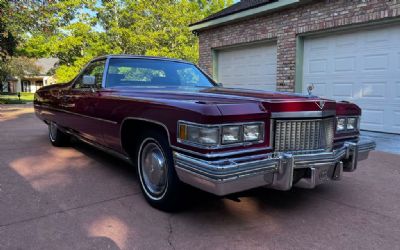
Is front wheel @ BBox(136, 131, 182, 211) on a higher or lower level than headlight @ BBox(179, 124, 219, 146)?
lower

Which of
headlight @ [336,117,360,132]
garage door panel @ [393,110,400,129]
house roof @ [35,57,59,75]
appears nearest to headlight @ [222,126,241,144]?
headlight @ [336,117,360,132]

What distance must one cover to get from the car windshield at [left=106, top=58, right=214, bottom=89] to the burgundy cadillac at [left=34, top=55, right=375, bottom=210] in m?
0.03

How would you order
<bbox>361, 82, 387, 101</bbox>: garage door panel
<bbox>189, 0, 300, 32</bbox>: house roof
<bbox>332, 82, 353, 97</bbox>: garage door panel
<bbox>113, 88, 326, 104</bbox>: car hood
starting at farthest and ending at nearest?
<bbox>189, 0, 300, 32</bbox>: house roof, <bbox>332, 82, 353, 97</bbox>: garage door panel, <bbox>361, 82, 387, 101</bbox>: garage door panel, <bbox>113, 88, 326, 104</bbox>: car hood

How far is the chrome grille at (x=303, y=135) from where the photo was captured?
2771mm

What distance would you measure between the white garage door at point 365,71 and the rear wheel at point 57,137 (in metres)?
6.02

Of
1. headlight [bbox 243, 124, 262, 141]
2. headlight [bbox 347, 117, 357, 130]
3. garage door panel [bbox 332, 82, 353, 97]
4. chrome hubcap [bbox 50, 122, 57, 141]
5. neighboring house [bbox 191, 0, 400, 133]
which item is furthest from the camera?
garage door panel [bbox 332, 82, 353, 97]

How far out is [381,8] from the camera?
6.87 metres

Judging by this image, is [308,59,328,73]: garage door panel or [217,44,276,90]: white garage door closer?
[308,59,328,73]: garage door panel

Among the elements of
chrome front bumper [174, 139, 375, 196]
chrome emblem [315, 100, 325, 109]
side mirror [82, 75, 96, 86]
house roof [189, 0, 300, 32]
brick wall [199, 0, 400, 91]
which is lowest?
chrome front bumper [174, 139, 375, 196]

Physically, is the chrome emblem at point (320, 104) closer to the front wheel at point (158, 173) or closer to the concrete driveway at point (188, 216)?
the concrete driveway at point (188, 216)

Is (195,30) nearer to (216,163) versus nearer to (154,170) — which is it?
(154,170)

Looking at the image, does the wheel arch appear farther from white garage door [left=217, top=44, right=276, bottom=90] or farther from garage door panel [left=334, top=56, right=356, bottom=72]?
white garage door [left=217, top=44, right=276, bottom=90]

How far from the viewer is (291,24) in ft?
28.6

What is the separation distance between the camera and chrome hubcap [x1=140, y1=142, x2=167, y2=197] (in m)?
3.13
